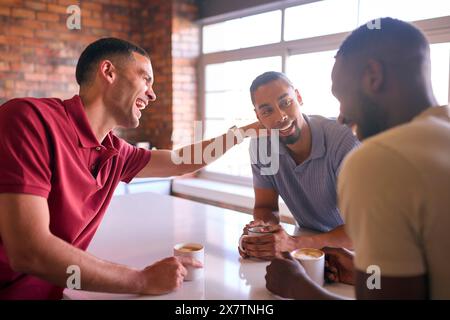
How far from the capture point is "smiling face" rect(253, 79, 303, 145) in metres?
1.97

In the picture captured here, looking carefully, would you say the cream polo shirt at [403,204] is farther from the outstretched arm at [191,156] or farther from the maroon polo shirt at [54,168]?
the outstretched arm at [191,156]

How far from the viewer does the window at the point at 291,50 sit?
9.48 feet

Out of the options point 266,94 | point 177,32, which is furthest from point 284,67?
point 266,94

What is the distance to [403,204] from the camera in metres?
0.70

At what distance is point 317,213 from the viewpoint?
190 cm

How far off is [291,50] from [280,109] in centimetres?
208

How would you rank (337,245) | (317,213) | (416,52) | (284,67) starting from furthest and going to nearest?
(284,67), (317,213), (337,245), (416,52)

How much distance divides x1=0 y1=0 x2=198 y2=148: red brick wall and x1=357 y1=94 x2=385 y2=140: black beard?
3777 mm

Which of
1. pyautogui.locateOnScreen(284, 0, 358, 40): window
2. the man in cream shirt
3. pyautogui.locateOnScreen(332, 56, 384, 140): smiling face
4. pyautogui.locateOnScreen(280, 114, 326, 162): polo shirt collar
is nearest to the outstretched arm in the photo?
pyautogui.locateOnScreen(280, 114, 326, 162): polo shirt collar

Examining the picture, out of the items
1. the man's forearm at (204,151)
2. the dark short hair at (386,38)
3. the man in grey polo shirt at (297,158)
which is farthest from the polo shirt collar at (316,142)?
the dark short hair at (386,38)

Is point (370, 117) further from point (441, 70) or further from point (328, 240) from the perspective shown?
point (441, 70)

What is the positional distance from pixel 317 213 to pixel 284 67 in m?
2.28

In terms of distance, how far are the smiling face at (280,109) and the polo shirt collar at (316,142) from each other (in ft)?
0.17

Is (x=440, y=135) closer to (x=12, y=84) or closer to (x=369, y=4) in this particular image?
(x=369, y=4)
